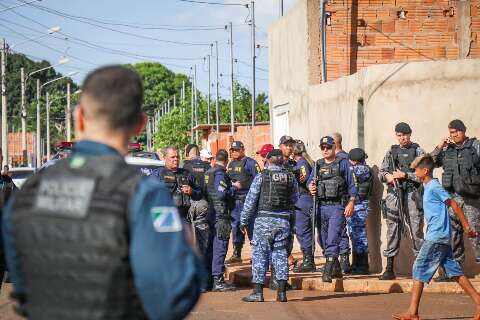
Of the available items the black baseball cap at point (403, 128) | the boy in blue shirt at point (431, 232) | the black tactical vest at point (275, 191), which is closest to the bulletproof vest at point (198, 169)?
the black tactical vest at point (275, 191)

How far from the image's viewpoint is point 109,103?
126 inches

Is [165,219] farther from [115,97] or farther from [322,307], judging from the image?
[322,307]

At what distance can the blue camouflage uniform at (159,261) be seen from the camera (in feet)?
10.0

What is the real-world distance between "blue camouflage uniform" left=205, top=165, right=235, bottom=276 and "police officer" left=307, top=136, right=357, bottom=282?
1173mm

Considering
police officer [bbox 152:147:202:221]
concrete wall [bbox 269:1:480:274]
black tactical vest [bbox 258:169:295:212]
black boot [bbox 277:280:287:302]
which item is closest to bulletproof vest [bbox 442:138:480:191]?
concrete wall [bbox 269:1:480:274]

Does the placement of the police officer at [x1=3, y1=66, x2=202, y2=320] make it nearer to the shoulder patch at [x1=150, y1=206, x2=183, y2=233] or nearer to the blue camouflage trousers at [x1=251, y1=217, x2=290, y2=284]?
the shoulder patch at [x1=150, y1=206, x2=183, y2=233]

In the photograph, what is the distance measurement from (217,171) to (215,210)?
0.56m

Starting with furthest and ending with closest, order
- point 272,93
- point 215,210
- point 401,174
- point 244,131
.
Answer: point 244,131 → point 272,93 → point 215,210 → point 401,174

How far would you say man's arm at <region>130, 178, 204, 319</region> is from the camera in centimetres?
306

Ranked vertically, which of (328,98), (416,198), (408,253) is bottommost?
(408,253)

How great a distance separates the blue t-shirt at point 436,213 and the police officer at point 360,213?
130 inches

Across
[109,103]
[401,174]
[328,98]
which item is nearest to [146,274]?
[109,103]

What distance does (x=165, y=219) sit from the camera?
10.2 ft

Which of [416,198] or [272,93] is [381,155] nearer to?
[416,198]
